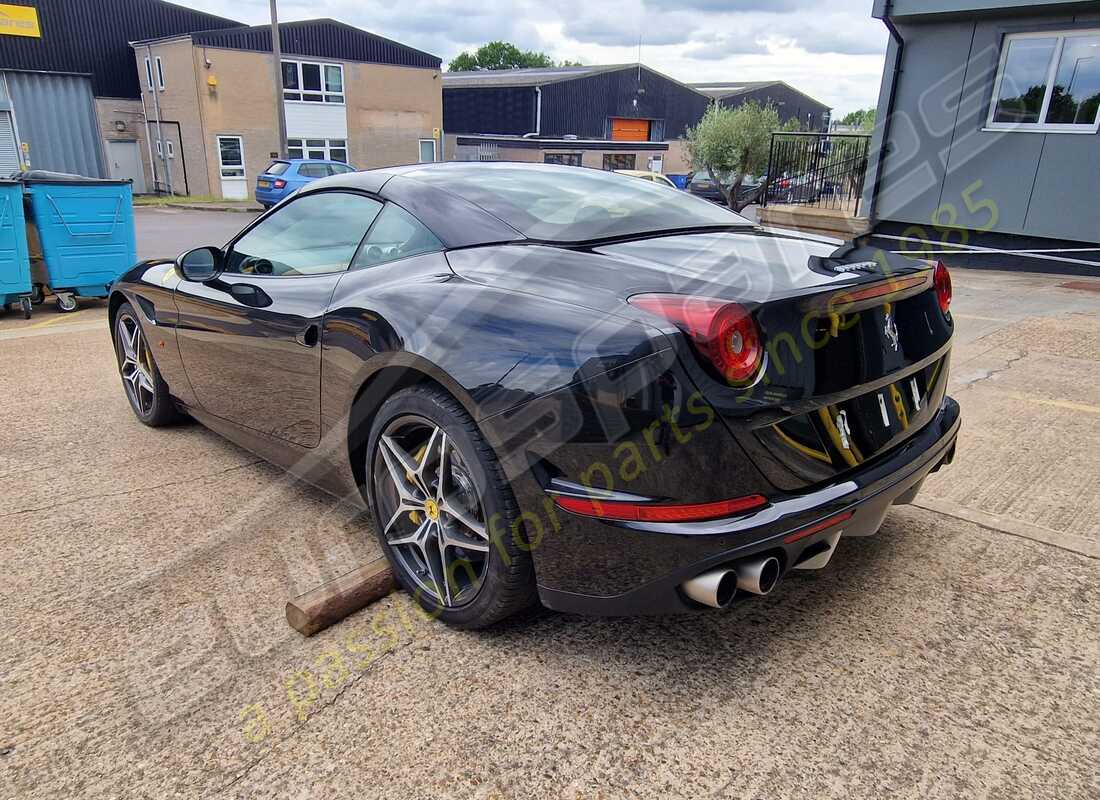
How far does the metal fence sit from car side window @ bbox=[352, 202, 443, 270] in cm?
1160

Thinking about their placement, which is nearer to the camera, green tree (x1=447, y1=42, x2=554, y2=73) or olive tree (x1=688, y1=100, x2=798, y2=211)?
olive tree (x1=688, y1=100, x2=798, y2=211)

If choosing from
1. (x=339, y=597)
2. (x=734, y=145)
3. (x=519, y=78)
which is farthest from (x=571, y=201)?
(x=519, y=78)

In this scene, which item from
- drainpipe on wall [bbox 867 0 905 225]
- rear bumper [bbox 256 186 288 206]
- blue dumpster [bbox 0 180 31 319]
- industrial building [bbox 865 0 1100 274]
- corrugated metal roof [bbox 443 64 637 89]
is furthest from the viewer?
corrugated metal roof [bbox 443 64 637 89]

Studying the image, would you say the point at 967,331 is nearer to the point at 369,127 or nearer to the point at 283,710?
the point at 283,710

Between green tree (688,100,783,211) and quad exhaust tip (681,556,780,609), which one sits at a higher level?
green tree (688,100,783,211)

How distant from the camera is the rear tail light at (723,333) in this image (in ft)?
6.10

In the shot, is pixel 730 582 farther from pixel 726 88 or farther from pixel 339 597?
pixel 726 88

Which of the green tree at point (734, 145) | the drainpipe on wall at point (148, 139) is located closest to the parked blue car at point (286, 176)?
the green tree at point (734, 145)

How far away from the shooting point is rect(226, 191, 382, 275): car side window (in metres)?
2.94

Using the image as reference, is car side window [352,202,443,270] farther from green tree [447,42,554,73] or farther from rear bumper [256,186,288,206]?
green tree [447,42,554,73]

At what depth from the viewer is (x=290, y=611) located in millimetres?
2418

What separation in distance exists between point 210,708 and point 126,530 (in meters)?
1.30

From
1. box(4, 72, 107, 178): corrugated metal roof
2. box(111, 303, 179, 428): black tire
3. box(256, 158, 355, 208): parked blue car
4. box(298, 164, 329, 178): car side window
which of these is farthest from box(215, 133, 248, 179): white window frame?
box(111, 303, 179, 428): black tire

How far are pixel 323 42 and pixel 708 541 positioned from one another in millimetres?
36513
